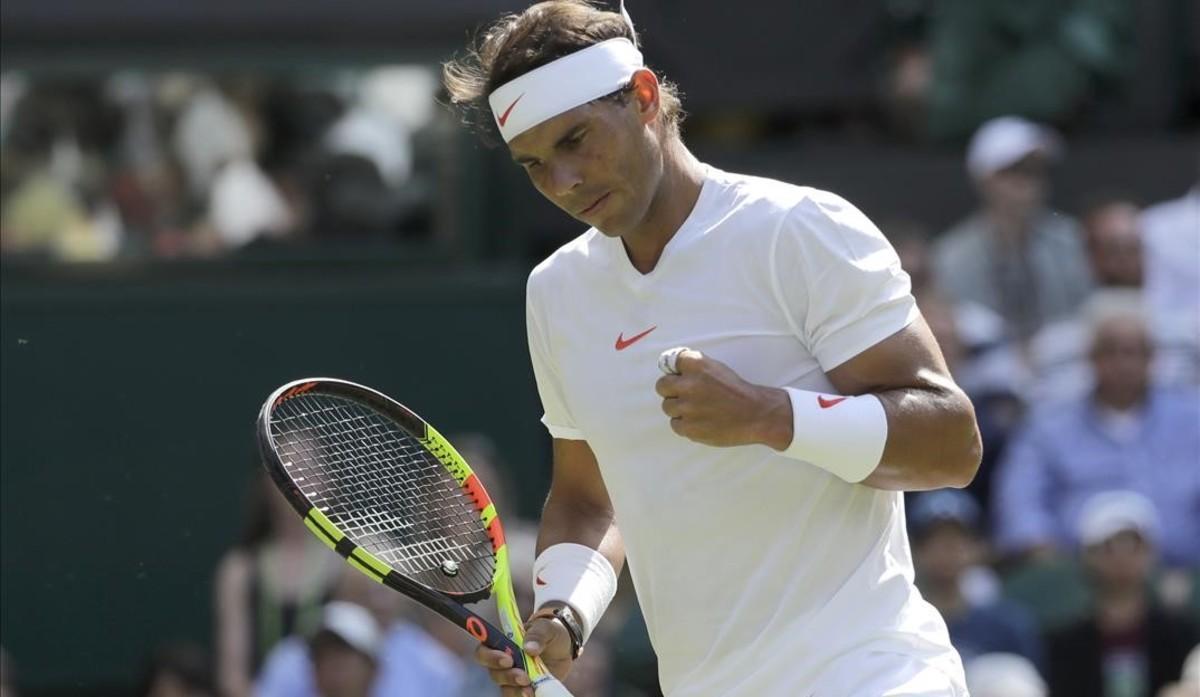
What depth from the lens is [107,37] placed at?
25.9 ft

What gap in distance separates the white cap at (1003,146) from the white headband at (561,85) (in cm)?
455

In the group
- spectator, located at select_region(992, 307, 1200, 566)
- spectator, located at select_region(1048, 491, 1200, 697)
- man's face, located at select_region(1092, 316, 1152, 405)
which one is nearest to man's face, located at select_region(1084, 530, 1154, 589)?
spectator, located at select_region(1048, 491, 1200, 697)

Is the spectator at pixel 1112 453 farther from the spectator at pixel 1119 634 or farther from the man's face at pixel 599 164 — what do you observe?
the man's face at pixel 599 164

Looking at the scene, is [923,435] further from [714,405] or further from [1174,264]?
[1174,264]

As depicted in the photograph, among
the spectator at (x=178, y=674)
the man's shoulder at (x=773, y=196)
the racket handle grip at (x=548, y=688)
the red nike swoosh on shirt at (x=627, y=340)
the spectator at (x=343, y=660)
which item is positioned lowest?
the spectator at (x=178, y=674)

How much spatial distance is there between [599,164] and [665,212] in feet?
0.47

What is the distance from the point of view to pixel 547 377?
367 cm

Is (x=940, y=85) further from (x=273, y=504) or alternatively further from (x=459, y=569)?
(x=459, y=569)

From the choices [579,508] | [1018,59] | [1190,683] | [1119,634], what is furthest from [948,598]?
[579,508]

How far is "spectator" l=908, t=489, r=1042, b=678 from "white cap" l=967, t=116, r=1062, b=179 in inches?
59.6

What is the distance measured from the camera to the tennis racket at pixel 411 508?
3580 millimetres

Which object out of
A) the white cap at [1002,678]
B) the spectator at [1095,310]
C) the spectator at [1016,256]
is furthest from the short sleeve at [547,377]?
the spectator at [1016,256]

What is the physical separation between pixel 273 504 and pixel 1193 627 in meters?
2.76

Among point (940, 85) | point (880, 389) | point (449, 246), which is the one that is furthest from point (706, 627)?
point (940, 85)
